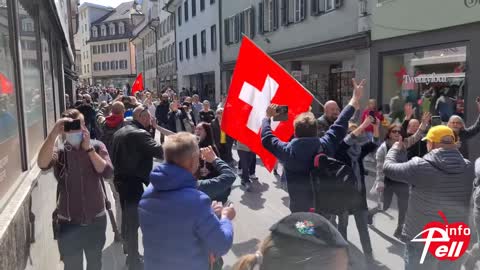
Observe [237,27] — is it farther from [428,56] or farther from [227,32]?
[428,56]

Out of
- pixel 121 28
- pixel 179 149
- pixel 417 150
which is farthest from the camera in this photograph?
pixel 121 28

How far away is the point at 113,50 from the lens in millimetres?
75250

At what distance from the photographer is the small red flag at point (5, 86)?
3.14m

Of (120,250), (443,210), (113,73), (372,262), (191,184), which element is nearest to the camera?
(191,184)

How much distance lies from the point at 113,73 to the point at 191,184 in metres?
75.4

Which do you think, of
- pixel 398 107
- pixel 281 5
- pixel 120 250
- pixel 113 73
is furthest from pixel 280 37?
pixel 113 73

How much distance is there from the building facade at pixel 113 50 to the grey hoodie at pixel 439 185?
7009 cm

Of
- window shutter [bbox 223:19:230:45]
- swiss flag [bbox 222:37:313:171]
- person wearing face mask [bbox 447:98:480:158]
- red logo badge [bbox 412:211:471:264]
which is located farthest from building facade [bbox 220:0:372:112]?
red logo badge [bbox 412:211:471:264]

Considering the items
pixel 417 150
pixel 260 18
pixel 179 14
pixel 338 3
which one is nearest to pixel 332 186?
pixel 417 150

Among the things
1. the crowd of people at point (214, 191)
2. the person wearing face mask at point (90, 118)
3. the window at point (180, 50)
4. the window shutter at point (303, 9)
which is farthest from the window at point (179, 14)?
the crowd of people at point (214, 191)

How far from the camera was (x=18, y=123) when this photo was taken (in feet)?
12.4

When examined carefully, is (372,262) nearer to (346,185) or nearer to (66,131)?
(346,185)

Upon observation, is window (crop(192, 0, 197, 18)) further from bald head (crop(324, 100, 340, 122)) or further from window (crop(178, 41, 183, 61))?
bald head (crop(324, 100, 340, 122))

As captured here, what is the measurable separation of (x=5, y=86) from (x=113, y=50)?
75749mm
